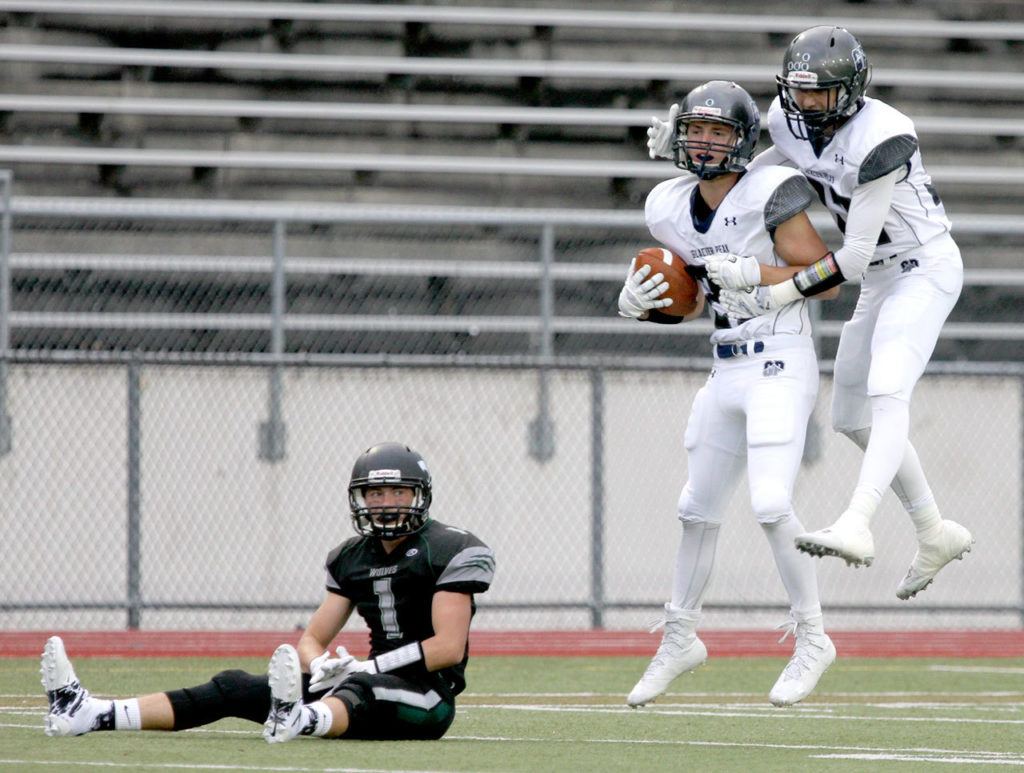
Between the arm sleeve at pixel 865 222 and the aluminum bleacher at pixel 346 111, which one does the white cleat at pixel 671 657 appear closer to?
the arm sleeve at pixel 865 222

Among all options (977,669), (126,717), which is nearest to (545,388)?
(977,669)

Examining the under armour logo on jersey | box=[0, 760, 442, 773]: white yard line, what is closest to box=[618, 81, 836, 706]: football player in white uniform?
the under armour logo on jersey

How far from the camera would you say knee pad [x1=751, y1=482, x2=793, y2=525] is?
20.3 feet

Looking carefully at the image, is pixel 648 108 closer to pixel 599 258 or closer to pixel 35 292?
pixel 599 258

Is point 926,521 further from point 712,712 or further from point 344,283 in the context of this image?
point 344,283

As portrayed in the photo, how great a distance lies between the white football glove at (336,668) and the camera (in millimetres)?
5668

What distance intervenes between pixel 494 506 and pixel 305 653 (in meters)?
5.24

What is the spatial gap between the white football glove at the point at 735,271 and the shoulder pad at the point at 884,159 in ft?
1.46

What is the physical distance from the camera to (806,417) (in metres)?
6.36

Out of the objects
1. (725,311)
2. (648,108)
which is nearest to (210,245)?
(648,108)

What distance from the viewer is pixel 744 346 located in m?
6.38

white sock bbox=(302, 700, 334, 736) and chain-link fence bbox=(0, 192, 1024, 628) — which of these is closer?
white sock bbox=(302, 700, 334, 736)

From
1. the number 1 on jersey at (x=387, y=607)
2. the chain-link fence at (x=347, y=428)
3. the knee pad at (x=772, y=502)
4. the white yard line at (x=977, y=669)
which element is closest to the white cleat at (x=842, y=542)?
the knee pad at (x=772, y=502)

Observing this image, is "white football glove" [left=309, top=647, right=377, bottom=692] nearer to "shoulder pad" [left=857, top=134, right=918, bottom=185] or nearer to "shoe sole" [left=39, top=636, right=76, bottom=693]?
"shoe sole" [left=39, top=636, right=76, bottom=693]
